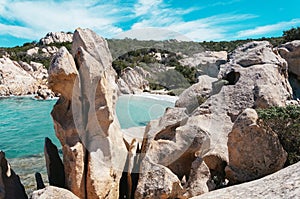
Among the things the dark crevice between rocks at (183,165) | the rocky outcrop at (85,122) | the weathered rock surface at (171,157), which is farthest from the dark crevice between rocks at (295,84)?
the rocky outcrop at (85,122)

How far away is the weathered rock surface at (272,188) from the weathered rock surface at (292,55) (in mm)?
12270

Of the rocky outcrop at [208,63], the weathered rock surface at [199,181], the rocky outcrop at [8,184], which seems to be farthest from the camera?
the rocky outcrop at [208,63]

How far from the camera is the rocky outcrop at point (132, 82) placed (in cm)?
3972

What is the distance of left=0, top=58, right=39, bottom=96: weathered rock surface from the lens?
42812 millimetres

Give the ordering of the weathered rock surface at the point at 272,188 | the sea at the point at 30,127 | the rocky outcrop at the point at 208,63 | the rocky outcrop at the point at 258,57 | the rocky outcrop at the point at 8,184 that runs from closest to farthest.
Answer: the weathered rock surface at the point at 272,188 < the rocky outcrop at the point at 8,184 < the sea at the point at 30,127 < the rocky outcrop at the point at 258,57 < the rocky outcrop at the point at 208,63

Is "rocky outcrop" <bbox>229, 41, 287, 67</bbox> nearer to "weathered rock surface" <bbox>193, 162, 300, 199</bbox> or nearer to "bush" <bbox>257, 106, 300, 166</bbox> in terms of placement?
"bush" <bbox>257, 106, 300, 166</bbox>

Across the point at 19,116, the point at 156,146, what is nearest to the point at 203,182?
the point at 156,146

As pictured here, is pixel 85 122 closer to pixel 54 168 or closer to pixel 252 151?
pixel 54 168

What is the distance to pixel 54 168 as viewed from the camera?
6766mm

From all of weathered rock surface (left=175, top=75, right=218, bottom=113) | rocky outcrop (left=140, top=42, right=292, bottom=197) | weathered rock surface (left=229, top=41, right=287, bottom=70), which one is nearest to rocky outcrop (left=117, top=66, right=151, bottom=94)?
rocky outcrop (left=140, top=42, right=292, bottom=197)

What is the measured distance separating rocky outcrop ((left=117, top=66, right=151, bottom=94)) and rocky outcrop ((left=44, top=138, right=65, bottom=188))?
3237 centimetres

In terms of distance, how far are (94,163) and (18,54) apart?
63.0 metres

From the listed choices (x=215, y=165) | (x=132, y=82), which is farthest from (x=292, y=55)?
(x=132, y=82)

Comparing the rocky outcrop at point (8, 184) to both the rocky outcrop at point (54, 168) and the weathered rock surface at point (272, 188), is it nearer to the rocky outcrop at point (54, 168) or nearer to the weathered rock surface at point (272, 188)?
the rocky outcrop at point (54, 168)
